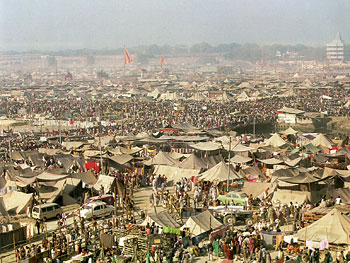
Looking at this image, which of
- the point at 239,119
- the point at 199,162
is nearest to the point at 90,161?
the point at 199,162

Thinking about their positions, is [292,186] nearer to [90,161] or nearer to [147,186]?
[147,186]

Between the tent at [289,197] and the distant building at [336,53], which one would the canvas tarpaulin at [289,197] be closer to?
the tent at [289,197]

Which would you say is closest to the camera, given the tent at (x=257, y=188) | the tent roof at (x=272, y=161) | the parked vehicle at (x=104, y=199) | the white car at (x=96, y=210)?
the white car at (x=96, y=210)

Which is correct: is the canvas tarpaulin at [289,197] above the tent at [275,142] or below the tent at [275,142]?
above

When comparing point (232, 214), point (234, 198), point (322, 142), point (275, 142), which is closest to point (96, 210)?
point (232, 214)

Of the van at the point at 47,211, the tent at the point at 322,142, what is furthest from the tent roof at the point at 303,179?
the tent at the point at 322,142

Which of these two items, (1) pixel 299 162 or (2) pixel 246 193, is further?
Answer: (1) pixel 299 162

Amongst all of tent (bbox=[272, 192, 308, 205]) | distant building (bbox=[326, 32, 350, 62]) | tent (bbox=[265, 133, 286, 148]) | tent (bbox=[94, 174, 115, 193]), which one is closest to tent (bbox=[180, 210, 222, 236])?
tent (bbox=[272, 192, 308, 205])
